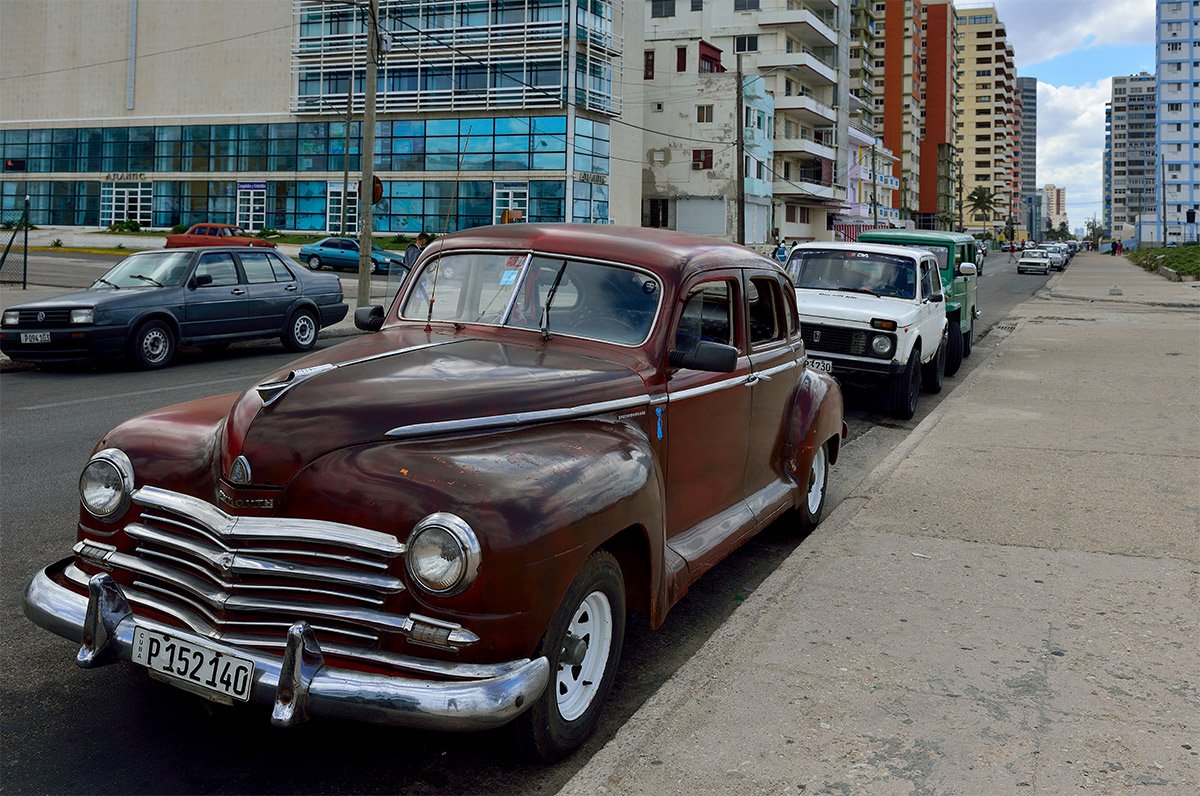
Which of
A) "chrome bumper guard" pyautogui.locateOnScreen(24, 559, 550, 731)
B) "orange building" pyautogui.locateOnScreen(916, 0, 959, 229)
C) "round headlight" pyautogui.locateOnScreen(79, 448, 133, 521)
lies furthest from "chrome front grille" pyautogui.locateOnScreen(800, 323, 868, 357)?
"orange building" pyautogui.locateOnScreen(916, 0, 959, 229)

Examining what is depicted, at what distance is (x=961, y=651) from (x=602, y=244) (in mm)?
2362

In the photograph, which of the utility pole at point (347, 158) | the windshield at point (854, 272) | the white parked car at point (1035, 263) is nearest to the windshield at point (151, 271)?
the windshield at point (854, 272)

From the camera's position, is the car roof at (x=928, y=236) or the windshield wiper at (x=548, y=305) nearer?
the windshield wiper at (x=548, y=305)

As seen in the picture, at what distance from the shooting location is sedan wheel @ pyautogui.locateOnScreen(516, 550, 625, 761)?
347cm

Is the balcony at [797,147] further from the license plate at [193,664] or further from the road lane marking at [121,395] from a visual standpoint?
the license plate at [193,664]

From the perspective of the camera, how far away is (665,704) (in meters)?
3.93

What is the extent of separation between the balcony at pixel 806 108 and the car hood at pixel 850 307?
64.0 meters

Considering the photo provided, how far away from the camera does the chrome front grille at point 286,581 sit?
3197mm

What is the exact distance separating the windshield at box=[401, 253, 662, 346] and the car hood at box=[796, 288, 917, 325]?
22.6 feet

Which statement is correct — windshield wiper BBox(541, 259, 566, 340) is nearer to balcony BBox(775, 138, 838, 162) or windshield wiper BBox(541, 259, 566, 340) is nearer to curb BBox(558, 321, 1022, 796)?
curb BBox(558, 321, 1022, 796)

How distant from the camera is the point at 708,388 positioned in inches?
193

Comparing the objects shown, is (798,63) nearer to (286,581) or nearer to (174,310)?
(174,310)

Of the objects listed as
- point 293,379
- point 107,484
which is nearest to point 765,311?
point 293,379

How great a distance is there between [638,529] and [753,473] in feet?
6.04
